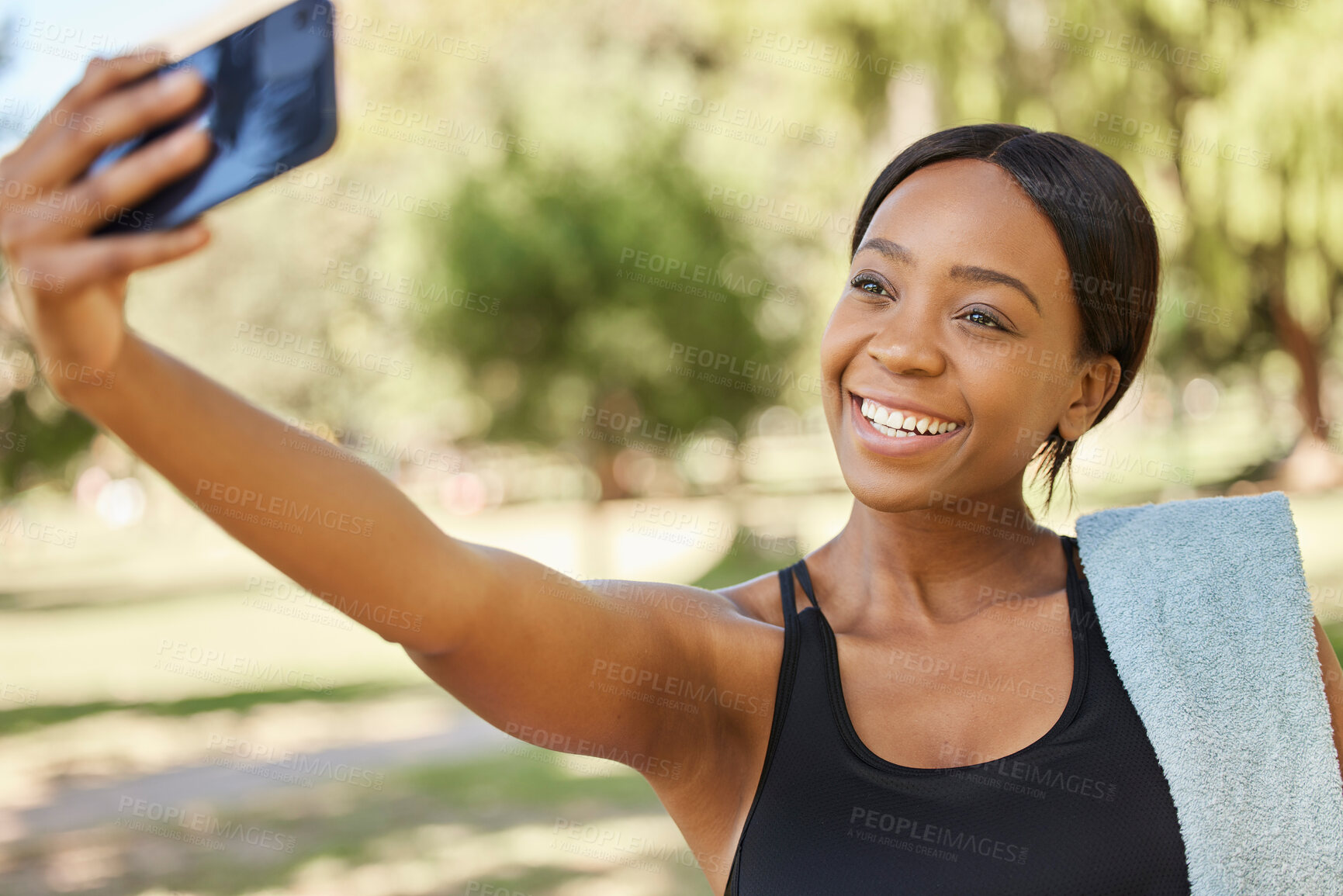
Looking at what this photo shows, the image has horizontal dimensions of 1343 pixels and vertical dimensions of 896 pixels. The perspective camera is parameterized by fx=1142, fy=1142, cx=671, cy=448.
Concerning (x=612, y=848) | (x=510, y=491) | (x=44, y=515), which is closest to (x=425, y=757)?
(x=612, y=848)

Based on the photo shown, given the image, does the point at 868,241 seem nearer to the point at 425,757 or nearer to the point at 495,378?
the point at 425,757

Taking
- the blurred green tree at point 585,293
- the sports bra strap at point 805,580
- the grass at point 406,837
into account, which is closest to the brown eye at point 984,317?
the sports bra strap at point 805,580

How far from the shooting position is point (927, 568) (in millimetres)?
1896

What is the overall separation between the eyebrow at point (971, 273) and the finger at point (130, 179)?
3.52 ft

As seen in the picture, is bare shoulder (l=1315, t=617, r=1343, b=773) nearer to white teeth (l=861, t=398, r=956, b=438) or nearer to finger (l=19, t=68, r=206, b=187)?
white teeth (l=861, t=398, r=956, b=438)

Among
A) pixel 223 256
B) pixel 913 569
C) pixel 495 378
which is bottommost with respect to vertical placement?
pixel 913 569

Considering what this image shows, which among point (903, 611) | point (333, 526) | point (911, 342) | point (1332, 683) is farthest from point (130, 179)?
point (1332, 683)

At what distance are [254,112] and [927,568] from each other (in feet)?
4.30

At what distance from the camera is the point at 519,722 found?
143 centimetres

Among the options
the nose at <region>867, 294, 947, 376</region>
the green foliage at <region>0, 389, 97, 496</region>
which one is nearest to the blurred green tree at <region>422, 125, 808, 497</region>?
the green foliage at <region>0, 389, 97, 496</region>

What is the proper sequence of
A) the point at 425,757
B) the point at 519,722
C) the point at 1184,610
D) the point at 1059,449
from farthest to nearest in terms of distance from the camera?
the point at 425,757 < the point at 1059,449 < the point at 1184,610 < the point at 519,722

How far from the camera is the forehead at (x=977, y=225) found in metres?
1.72

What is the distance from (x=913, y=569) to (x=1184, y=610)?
0.41 m

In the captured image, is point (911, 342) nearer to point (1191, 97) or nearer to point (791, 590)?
point (791, 590)
